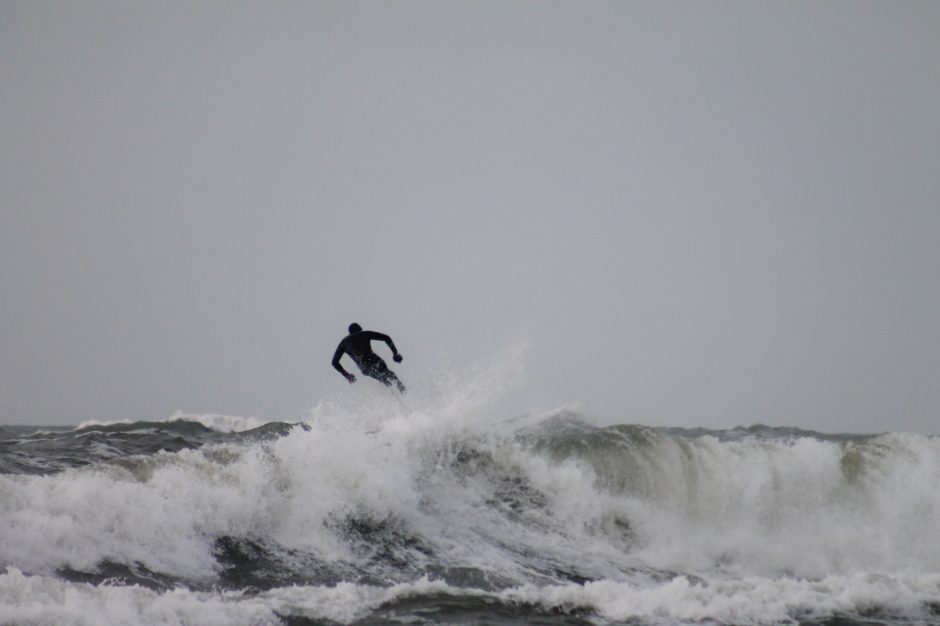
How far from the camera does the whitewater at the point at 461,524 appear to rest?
7684 millimetres

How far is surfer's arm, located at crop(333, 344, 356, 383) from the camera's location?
47.3 feet

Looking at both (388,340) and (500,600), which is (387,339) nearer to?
(388,340)

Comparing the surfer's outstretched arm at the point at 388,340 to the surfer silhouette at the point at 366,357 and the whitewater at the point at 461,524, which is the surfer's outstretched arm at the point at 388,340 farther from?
the whitewater at the point at 461,524

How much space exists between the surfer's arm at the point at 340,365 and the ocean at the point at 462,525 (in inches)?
30.5

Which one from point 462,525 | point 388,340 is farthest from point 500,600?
point 388,340

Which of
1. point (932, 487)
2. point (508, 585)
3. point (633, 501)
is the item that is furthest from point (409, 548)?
point (932, 487)

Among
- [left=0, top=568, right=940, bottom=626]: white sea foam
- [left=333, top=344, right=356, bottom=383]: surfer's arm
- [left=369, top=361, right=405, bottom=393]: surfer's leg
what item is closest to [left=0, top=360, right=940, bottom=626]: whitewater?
[left=0, top=568, right=940, bottom=626]: white sea foam

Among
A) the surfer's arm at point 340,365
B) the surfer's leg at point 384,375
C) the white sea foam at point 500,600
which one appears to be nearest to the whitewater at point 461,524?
the white sea foam at point 500,600

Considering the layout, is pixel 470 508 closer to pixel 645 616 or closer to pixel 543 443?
pixel 543 443

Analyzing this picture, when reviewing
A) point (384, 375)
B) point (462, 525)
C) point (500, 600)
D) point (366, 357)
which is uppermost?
point (366, 357)

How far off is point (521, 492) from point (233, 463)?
500 cm

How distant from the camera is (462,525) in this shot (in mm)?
11758

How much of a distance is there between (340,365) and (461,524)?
13.9 feet

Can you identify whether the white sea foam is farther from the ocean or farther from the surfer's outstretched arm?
the surfer's outstretched arm
